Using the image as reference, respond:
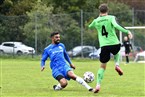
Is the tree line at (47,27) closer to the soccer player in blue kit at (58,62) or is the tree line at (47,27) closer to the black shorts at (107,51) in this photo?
the soccer player in blue kit at (58,62)

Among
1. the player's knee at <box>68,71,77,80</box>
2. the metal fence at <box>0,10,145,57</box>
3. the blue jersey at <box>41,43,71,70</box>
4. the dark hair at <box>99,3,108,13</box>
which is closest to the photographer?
the dark hair at <box>99,3,108,13</box>

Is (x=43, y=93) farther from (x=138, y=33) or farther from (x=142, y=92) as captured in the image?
(x=138, y=33)

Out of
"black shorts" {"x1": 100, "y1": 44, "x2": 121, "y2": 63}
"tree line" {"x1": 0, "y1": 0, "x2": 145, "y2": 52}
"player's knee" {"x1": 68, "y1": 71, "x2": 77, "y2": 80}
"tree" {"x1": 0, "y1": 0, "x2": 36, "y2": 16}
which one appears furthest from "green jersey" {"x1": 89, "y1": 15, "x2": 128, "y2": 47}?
"tree" {"x1": 0, "y1": 0, "x2": 36, "y2": 16}

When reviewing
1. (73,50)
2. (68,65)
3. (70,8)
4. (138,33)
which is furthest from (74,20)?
(68,65)

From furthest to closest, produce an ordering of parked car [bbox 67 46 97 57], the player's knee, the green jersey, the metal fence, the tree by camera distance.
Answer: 1. the tree
2. the metal fence
3. parked car [bbox 67 46 97 57]
4. the player's knee
5. the green jersey

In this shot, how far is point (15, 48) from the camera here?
4241 cm

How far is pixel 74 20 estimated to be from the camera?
135 feet

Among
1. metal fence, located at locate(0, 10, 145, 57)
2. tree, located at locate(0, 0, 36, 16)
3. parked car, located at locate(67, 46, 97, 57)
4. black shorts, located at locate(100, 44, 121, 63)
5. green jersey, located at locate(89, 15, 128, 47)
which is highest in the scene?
green jersey, located at locate(89, 15, 128, 47)

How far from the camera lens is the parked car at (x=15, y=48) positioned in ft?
136

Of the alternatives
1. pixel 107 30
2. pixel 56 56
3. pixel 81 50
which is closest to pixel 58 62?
pixel 56 56

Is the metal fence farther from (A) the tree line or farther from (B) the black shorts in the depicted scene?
(B) the black shorts

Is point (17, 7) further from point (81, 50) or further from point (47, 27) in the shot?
point (81, 50)

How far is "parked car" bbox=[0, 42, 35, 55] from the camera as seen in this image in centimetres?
4138

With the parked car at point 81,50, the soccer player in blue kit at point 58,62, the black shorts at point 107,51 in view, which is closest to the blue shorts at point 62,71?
the soccer player in blue kit at point 58,62
